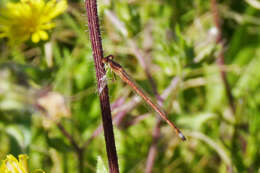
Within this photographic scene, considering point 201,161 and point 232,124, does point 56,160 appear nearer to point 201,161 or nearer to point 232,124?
point 201,161

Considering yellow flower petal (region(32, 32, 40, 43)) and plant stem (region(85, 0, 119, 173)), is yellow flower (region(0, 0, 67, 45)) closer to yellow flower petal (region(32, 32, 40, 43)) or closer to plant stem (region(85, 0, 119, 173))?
yellow flower petal (region(32, 32, 40, 43))

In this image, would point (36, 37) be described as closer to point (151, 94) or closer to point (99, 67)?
point (151, 94)

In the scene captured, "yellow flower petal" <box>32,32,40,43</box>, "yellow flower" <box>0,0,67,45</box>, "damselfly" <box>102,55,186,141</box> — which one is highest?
"yellow flower" <box>0,0,67,45</box>

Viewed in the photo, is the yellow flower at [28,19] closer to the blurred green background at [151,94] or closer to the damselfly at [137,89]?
the blurred green background at [151,94]

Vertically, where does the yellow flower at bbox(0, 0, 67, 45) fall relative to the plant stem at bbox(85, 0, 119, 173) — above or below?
above

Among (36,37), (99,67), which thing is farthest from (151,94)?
(99,67)

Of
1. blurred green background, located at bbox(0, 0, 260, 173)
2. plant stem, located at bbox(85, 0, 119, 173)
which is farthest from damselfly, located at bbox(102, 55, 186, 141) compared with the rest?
blurred green background, located at bbox(0, 0, 260, 173)

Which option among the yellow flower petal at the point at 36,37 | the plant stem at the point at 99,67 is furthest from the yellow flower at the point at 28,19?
the plant stem at the point at 99,67
